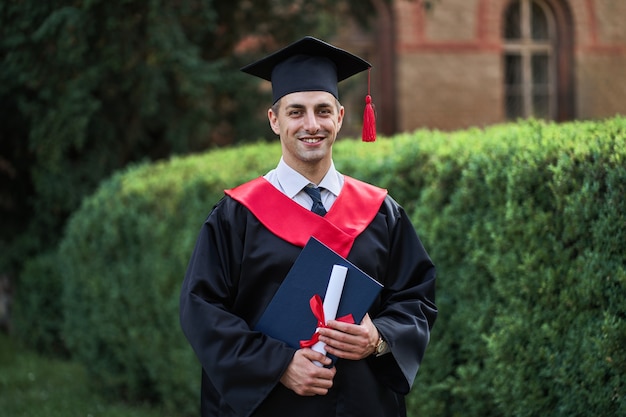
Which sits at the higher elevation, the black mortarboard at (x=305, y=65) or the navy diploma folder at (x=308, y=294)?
the black mortarboard at (x=305, y=65)

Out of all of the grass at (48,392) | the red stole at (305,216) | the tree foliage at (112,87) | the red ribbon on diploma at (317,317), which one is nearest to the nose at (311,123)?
the red stole at (305,216)

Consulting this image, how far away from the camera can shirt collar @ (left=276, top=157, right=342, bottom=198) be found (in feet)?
9.02

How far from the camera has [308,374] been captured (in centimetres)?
249

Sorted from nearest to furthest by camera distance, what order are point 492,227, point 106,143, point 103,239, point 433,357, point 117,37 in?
Result: point 492,227 < point 433,357 < point 103,239 < point 117,37 < point 106,143

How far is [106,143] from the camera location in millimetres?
9062

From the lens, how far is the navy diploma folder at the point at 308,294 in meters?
2.56

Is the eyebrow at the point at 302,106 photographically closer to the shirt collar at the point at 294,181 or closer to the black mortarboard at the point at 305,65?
the black mortarboard at the point at 305,65

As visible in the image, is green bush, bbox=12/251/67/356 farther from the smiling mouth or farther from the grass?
the smiling mouth

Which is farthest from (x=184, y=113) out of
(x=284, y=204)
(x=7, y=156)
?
(x=284, y=204)

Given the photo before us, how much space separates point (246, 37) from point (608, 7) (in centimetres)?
676

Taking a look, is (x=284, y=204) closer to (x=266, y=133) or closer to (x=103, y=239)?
(x=103, y=239)

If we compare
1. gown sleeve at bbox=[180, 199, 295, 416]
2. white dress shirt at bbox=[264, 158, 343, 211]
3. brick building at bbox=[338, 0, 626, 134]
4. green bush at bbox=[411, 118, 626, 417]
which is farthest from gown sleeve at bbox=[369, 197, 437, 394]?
brick building at bbox=[338, 0, 626, 134]

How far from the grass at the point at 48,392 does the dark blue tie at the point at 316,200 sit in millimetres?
4082

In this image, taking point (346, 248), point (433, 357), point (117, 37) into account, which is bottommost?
point (433, 357)
